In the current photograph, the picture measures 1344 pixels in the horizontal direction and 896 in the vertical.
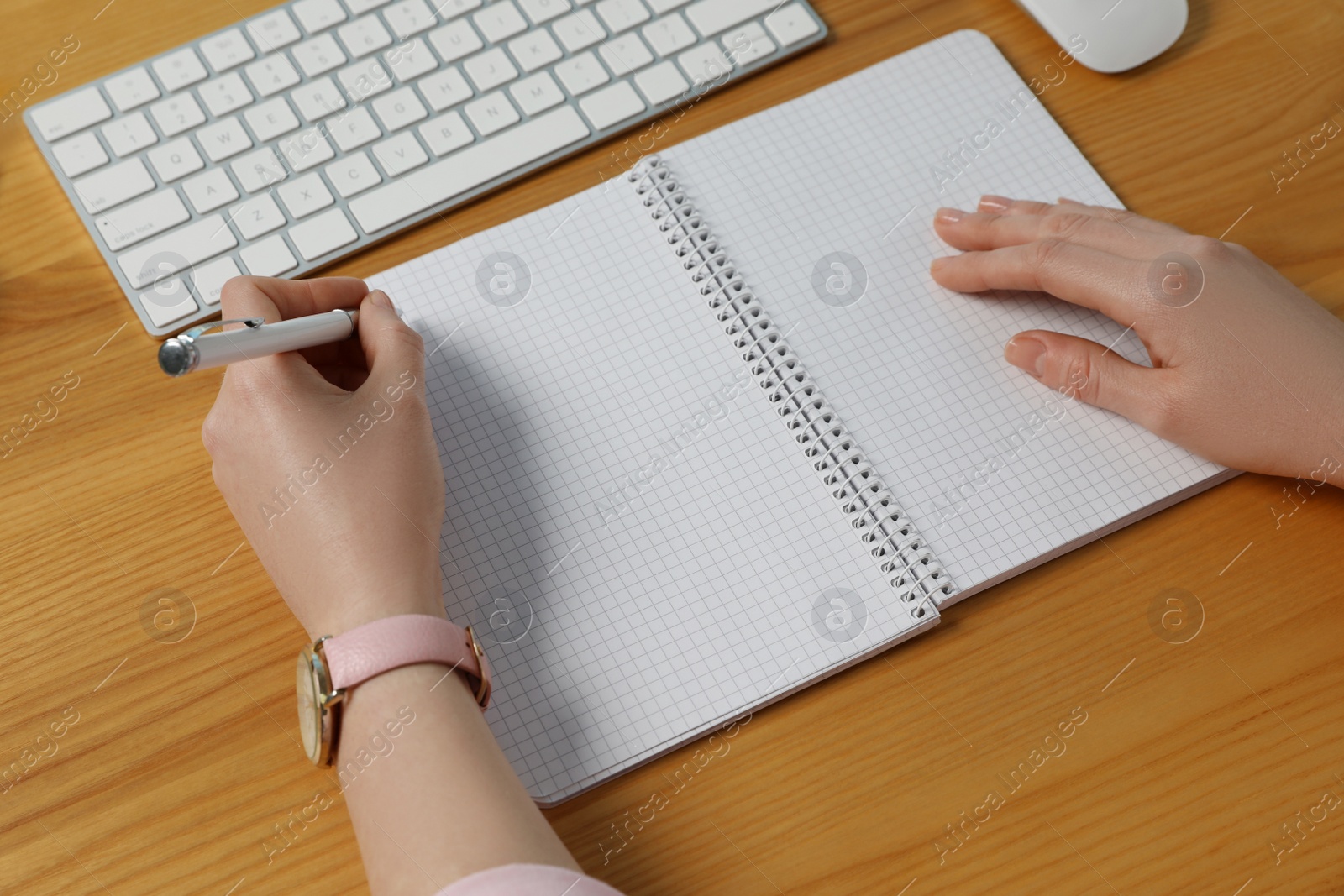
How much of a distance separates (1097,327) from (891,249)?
18cm

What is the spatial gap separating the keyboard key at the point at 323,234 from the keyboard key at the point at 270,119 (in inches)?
3.2

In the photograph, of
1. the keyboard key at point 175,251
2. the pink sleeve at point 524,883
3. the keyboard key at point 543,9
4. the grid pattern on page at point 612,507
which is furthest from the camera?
the keyboard key at point 543,9

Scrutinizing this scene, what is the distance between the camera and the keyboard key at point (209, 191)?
0.81 meters

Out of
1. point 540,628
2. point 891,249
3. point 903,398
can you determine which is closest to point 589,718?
point 540,628

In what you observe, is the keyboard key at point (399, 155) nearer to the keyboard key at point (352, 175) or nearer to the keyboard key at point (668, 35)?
the keyboard key at point (352, 175)

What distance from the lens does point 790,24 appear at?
3.04ft

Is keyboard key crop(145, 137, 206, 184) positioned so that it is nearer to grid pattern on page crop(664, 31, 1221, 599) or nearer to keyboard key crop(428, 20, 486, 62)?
keyboard key crop(428, 20, 486, 62)

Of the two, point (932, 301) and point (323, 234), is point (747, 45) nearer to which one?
point (932, 301)

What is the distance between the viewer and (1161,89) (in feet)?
3.05

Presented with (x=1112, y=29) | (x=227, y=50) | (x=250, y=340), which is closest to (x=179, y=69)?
(x=227, y=50)

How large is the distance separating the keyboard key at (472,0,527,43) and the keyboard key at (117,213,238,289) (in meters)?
0.28

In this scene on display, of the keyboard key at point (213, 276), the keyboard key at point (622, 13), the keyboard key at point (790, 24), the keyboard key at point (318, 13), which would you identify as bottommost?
the keyboard key at point (790, 24)

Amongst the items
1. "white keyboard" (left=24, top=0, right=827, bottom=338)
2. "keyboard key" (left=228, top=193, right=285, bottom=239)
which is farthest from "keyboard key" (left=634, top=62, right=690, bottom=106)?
"keyboard key" (left=228, top=193, right=285, bottom=239)

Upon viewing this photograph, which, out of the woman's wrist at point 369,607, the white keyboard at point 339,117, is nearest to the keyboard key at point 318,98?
the white keyboard at point 339,117
